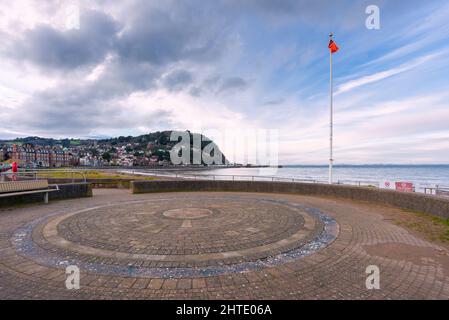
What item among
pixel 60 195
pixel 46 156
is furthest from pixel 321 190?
pixel 46 156

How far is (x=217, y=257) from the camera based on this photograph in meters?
4.54

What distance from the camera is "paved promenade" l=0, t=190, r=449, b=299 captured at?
3.37 metres

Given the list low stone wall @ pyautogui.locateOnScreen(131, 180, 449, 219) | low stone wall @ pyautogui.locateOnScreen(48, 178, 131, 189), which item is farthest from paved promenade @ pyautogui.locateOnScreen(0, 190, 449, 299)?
low stone wall @ pyautogui.locateOnScreen(48, 178, 131, 189)

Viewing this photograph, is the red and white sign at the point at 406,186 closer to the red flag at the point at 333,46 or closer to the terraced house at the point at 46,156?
the red flag at the point at 333,46

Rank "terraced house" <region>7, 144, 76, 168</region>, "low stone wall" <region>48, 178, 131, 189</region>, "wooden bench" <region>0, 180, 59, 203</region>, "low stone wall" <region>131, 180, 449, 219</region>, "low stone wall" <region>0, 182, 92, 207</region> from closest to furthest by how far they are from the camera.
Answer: "low stone wall" <region>131, 180, 449, 219</region>, "wooden bench" <region>0, 180, 59, 203</region>, "low stone wall" <region>0, 182, 92, 207</region>, "low stone wall" <region>48, 178, 131, 189</region>, "terraced house" <region>7, 144, 76, 168</region>

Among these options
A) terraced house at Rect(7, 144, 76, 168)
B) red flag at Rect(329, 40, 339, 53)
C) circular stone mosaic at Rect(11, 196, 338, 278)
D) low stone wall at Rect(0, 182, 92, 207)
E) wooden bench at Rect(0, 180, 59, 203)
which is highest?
red flag at Rect(329, 40, 339, 53)

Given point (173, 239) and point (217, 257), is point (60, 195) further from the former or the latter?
point (217, 257)

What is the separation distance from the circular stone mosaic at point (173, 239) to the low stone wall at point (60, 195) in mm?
3043

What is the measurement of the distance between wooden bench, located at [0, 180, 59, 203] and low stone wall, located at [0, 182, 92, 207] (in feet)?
0.95

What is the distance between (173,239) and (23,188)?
332 inches

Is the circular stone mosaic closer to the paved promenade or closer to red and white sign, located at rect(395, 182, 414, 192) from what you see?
the paved promenade

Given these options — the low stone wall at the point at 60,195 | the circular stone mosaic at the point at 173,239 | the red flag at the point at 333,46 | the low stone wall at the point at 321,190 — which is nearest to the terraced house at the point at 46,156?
the low stone wall at the point at 60,195
